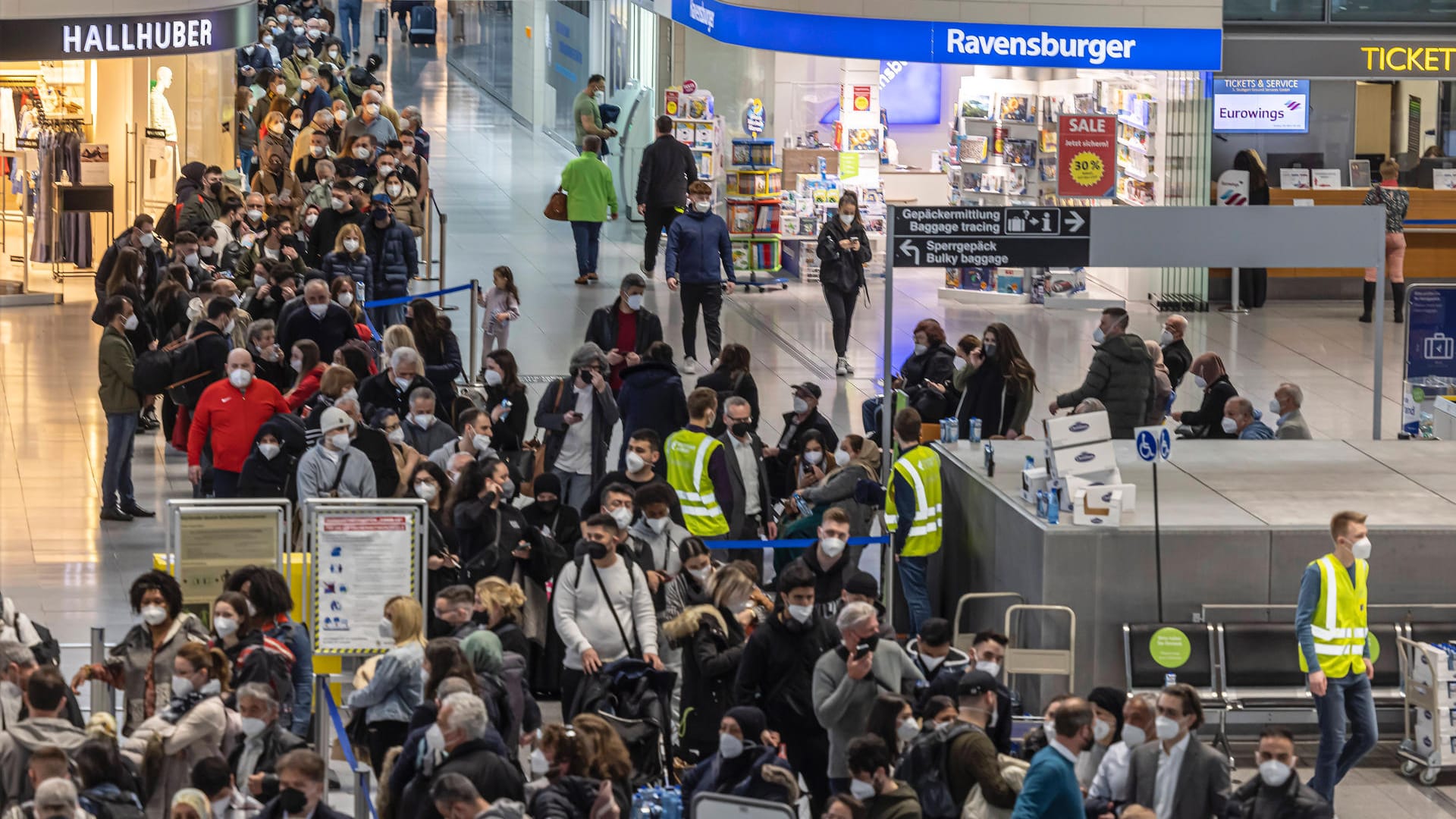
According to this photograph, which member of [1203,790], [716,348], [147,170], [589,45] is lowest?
[1203,790]

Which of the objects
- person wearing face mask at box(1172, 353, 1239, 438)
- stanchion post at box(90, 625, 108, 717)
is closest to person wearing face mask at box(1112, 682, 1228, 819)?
stanchion post at box(90, 625, 108, 717)

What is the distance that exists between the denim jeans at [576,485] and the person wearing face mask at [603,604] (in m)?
3.49

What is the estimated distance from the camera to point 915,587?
45.1ft

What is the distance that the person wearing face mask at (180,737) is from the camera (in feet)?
31.0

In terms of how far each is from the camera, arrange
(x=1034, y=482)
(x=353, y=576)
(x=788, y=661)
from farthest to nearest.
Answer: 1. (x=1034, y=482)
2. (x=353, y=576)
3. (x=788, y=661)

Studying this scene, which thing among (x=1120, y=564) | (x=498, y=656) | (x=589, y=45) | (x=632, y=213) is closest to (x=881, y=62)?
(x=632, y=213)

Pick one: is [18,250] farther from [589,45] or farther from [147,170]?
[589,45]

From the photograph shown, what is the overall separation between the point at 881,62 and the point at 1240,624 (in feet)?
53.5

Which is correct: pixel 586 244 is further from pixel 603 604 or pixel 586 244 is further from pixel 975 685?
pixel 975 685

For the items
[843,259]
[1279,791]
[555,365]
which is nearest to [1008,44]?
[843,259]

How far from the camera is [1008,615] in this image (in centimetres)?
1271

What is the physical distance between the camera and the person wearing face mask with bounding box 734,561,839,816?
34.5 ft

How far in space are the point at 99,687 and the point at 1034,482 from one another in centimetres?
549

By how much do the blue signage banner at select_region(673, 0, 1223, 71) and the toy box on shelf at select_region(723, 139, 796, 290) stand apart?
158cm
